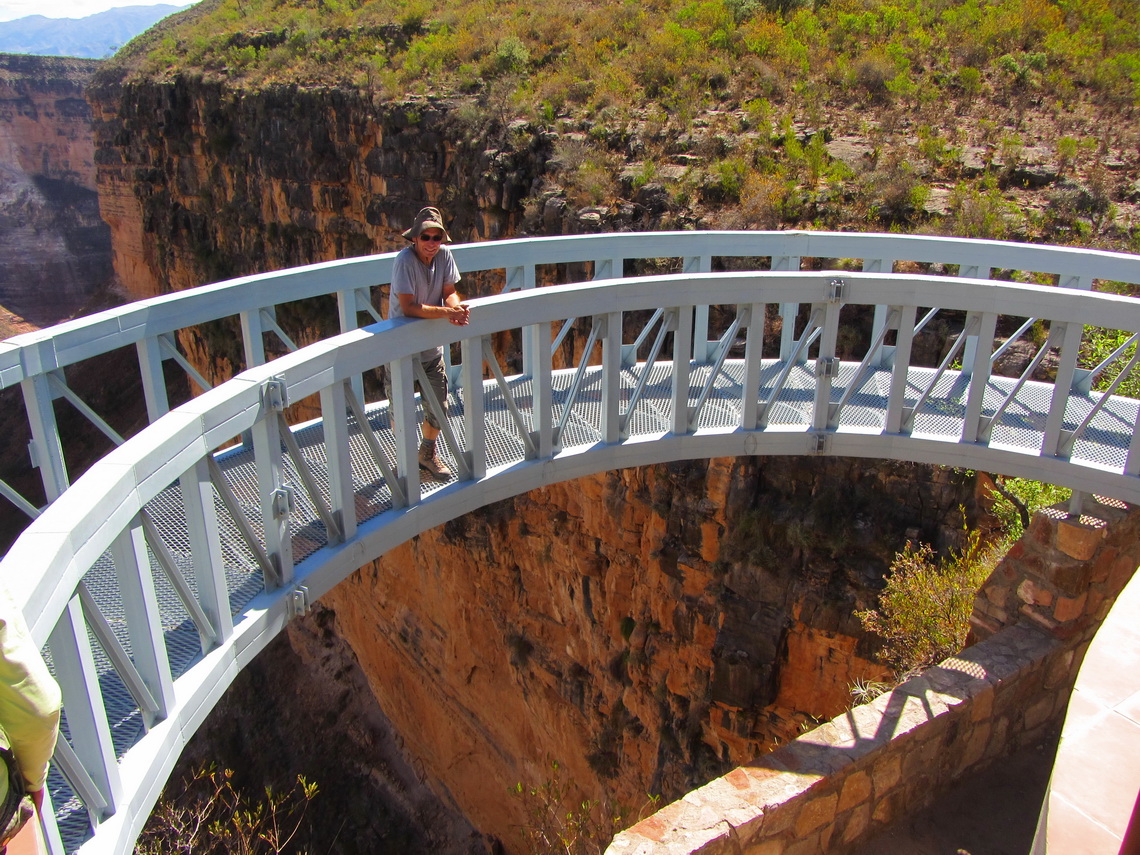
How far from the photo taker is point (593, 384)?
6.27 meters

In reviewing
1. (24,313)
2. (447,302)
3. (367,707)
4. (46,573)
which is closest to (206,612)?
(46,573)

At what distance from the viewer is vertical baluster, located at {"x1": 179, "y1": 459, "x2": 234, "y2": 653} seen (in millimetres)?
3420

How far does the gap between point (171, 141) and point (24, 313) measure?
24.9 metres

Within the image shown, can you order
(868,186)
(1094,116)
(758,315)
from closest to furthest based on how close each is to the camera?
(758,315) → (868,186) → (1094,116)

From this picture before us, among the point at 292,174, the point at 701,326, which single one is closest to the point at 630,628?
the point at 701,326

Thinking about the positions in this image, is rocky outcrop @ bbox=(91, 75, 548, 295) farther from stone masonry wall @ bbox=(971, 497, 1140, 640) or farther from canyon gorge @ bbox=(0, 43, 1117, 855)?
stone masonry wall @ bbox=(971, 497, 1140, 640)

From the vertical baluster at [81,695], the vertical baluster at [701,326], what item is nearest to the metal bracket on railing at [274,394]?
the vertical baluster at [81,695]

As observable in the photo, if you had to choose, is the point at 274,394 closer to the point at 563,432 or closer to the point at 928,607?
the point at 563,432

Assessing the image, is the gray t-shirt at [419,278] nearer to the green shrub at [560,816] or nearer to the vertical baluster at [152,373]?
the vertical baluster at [152,373]

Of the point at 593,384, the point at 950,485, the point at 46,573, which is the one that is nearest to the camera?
the point at 46,573

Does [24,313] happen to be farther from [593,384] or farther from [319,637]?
[593,384]

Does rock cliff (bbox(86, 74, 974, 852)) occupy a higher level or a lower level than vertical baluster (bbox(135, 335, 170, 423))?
lower

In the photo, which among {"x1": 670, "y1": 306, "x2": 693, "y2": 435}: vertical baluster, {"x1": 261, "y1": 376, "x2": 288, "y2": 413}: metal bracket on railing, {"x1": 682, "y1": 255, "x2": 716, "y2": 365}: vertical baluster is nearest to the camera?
{"x1": 261, "y1": 376, "x2": 288, "y2": 413}: metal bracket on railing

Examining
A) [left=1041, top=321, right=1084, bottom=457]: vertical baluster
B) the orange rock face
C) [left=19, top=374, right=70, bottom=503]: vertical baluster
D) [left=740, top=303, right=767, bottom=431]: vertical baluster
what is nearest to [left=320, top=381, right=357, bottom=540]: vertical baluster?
[left=19, top=374, right=70, bottom=503]: vertical baluster
